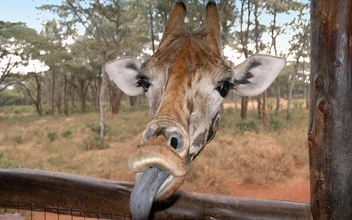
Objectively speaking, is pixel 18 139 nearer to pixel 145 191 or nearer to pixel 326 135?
pixel 145 191

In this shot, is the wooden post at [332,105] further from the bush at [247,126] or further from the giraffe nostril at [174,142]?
the bush at [247,126]

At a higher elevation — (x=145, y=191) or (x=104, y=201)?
(x=145, y=191)

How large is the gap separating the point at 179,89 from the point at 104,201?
1.18 m

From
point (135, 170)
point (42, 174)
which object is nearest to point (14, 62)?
point (42, 174)

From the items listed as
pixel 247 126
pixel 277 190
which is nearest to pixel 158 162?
pixel 277 190

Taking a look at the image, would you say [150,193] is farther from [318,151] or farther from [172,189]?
[318,151]

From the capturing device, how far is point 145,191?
143 centimetres

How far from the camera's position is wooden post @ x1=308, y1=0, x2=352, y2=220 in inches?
63.0

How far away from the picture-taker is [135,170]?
55.4 inches

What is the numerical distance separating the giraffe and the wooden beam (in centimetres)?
47

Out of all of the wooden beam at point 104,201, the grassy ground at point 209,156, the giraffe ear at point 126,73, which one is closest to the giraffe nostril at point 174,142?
the wooden beam at point 104,201

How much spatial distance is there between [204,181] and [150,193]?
276 inches

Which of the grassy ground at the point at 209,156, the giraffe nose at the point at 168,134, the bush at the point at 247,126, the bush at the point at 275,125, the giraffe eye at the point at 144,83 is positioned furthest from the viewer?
the bush at the point at 275,125

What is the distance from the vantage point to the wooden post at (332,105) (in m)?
1.60
